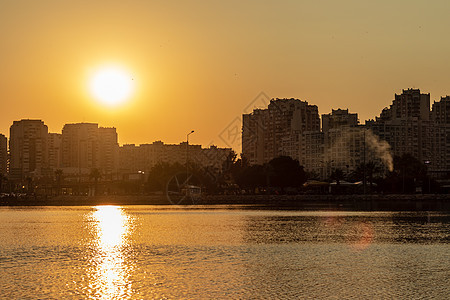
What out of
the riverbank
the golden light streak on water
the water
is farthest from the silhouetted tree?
the golden light streak on water

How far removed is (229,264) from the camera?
3603 cm

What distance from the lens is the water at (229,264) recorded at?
91.0 ft

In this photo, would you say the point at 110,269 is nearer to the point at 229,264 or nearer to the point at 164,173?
the point at 229,264

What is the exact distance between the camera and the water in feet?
91.0

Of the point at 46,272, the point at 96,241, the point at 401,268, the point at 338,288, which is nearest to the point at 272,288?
the point at 338,288

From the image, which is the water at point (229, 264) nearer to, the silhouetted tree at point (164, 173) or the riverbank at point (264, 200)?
the riverbank at point (264, 200)

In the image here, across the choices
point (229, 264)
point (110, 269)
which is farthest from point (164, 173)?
point (110, 269)

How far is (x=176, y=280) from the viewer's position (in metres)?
30.4

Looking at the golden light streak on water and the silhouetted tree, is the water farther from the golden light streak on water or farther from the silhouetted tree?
the silhouetted tree

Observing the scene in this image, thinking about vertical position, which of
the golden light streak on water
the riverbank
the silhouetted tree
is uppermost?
the silhouetted tree

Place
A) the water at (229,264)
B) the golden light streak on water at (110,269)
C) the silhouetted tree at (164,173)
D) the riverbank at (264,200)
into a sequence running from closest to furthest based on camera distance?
the golden light streak on water at (110,269)
the water at (229,264)
the riverbank at (264,200)
the silhouetted tree at (164,173)

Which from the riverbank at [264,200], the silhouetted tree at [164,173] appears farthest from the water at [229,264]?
the silhouetted tree at [164,173]

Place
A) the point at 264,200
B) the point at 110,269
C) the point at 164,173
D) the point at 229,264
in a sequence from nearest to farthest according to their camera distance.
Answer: the point at 110,269
the point at 229,264
the point at 264,200
the point at 164,173

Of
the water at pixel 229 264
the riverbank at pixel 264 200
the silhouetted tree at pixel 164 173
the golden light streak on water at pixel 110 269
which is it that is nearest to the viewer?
the golden light streak on water at pixel 110 269
